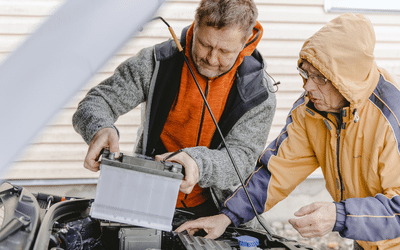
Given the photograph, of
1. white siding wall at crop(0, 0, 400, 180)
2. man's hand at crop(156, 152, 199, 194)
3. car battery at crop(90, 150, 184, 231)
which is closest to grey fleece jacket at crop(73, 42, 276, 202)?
→ man's hand at crop(156, 152, 199, 194)

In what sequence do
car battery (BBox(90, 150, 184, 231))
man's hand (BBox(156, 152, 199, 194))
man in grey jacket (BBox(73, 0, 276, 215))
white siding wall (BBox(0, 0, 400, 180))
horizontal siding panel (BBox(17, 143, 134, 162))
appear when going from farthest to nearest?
horizontal siding panel (BBox(17, 143, 134, 162)) → white siding wall (BBox(0, 0, 400, 180)) → man in grey jacket (BBox(73, 0, 276, 215)) → man's hand (BBox(156, 152, 199, 194)) → car battery (BBox(90, 150, 184, 231))

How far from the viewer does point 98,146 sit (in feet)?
5.17

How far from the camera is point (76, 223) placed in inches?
56.6

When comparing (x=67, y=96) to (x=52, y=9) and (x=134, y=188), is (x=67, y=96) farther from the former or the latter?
(x=134, y=188)

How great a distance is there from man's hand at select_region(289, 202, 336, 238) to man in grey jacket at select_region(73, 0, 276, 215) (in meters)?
0.45

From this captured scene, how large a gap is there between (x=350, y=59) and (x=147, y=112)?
3.60 ft

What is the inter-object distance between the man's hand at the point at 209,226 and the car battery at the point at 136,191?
1.49ft

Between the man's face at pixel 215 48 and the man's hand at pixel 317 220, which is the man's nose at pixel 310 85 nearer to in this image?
the man's face at pixel 215 48

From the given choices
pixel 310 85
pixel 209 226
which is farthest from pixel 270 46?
pixel 209 226

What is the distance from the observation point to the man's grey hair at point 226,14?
168 cm

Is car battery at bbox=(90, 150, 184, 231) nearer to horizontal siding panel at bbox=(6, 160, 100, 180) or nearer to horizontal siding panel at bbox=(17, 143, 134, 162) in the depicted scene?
horizontal siding panel at bbox=(17, 143, 134, 162)

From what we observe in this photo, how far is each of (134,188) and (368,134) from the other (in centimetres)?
111

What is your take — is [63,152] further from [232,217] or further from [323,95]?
[323,95]

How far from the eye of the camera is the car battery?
1.29m
